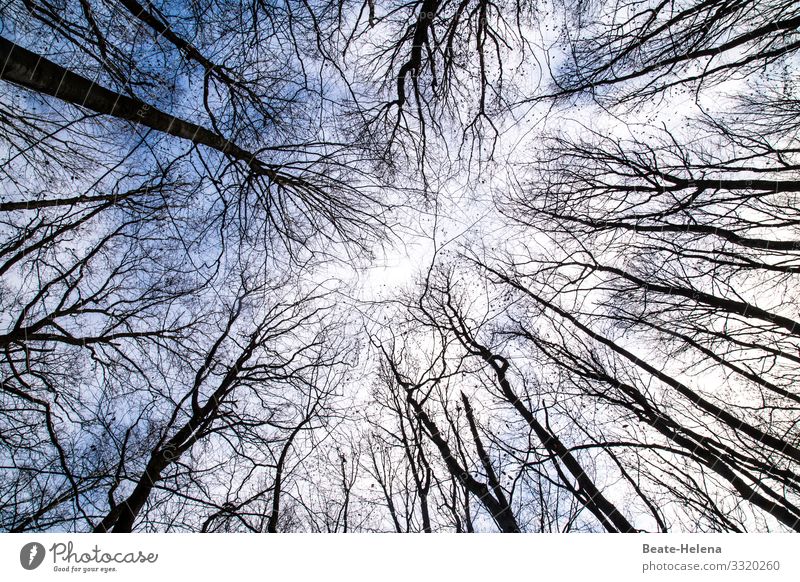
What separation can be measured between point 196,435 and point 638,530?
363 centimetres

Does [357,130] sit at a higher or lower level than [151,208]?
higher

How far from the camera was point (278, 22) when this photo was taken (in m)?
2.89

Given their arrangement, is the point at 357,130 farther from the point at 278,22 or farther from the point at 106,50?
the point at 106,50

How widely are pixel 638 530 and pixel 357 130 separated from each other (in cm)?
396

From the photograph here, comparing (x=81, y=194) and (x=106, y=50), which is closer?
(x=106, y=50)

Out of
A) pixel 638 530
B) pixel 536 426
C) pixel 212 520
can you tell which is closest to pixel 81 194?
pixel 212 520
